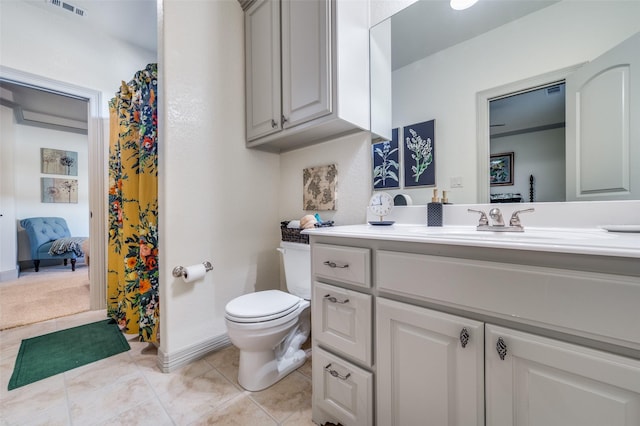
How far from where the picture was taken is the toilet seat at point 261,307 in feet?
4.19

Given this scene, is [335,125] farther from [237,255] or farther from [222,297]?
[222,297]

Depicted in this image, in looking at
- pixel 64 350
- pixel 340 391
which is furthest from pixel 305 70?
pixel 64 350

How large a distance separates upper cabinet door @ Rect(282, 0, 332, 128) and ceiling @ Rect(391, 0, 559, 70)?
43 centimetres

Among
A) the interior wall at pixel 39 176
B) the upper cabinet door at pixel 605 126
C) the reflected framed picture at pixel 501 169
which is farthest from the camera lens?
the interior wall at pixel 39 176

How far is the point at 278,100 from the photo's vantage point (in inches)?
65.1

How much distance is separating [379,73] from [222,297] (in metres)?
1.79

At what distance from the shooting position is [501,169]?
1162 millimetres

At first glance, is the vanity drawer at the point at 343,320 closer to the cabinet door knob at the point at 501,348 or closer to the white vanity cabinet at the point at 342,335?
the white vanity cabinet at the point at 342,335

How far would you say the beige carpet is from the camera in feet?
7.38

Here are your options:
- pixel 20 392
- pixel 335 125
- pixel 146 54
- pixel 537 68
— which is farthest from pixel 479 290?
pixel 146 54

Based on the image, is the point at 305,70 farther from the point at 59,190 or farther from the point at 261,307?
the point at 59,190

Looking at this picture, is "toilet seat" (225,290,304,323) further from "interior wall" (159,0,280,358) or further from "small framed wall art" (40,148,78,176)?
"small framed wall art" (40,148,78,176)

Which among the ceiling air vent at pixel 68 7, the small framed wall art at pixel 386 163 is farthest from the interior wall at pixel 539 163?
the ceiling air vent at pixel 68 7

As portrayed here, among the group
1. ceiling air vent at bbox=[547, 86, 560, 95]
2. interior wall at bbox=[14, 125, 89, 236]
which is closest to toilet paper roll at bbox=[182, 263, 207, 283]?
ceiling air vent at bbox=[547, 86, 560, 95]
